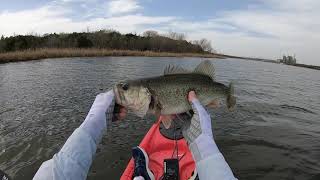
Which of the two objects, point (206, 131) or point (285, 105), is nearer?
point (206, 131)

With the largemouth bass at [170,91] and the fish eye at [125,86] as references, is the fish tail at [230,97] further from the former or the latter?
the fish eye at [125,86]

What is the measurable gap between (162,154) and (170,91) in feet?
7.60

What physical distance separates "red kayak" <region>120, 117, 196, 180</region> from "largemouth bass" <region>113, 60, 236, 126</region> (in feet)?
4.95

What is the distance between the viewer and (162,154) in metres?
6.16

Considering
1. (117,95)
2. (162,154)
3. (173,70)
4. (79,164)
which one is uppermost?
(173,70)

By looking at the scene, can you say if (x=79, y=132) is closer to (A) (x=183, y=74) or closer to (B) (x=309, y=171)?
(A) (x=183, y=74)

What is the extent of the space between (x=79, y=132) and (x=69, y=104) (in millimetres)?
11956

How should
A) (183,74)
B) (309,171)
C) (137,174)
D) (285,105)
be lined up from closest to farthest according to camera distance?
(183,74) < (137,174) < (309,171) < (285,105)

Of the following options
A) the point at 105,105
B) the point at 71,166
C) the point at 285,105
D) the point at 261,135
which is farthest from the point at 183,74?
the point at 285,105

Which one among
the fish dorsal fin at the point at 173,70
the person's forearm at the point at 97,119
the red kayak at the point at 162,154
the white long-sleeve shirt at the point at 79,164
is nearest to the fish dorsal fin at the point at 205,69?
the fish dorsal fin at the point at 173,70

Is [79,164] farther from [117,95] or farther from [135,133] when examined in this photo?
[135,133]

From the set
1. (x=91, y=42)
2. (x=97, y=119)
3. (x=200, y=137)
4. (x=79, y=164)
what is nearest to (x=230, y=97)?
(x=200, y=137)

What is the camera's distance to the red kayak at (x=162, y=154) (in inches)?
228

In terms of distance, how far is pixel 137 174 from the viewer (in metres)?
5.55
